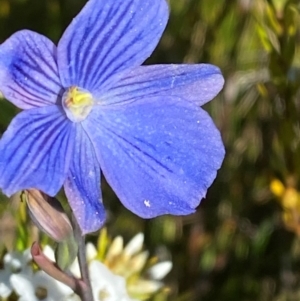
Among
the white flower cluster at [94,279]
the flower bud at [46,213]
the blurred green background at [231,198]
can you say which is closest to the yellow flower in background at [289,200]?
the blurred green background at [231,198]

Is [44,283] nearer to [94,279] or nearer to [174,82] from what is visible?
[94,279]

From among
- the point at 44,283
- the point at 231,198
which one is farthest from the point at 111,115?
the point at 231,198

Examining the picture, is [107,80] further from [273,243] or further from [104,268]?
[273,243]

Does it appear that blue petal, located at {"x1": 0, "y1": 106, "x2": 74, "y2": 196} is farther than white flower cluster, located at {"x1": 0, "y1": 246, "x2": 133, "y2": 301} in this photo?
No

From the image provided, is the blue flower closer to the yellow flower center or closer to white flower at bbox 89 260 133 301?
the yellow flower center

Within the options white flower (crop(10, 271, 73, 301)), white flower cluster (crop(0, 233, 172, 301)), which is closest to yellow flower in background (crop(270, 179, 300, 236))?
white flower cluster (crop(0, 233, 172, 301))

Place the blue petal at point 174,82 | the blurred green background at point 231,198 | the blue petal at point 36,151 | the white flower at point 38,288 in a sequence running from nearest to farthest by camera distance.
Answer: the blue petal at point 36,151 → the blue petal at point 174,82 → the white flower at point 38,288 → the blurred green background at point 231,198

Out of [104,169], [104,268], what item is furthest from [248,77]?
[104,169]

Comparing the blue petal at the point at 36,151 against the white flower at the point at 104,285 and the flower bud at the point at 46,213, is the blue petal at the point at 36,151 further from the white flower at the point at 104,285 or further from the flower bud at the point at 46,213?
the white flower at the point at 104,285
